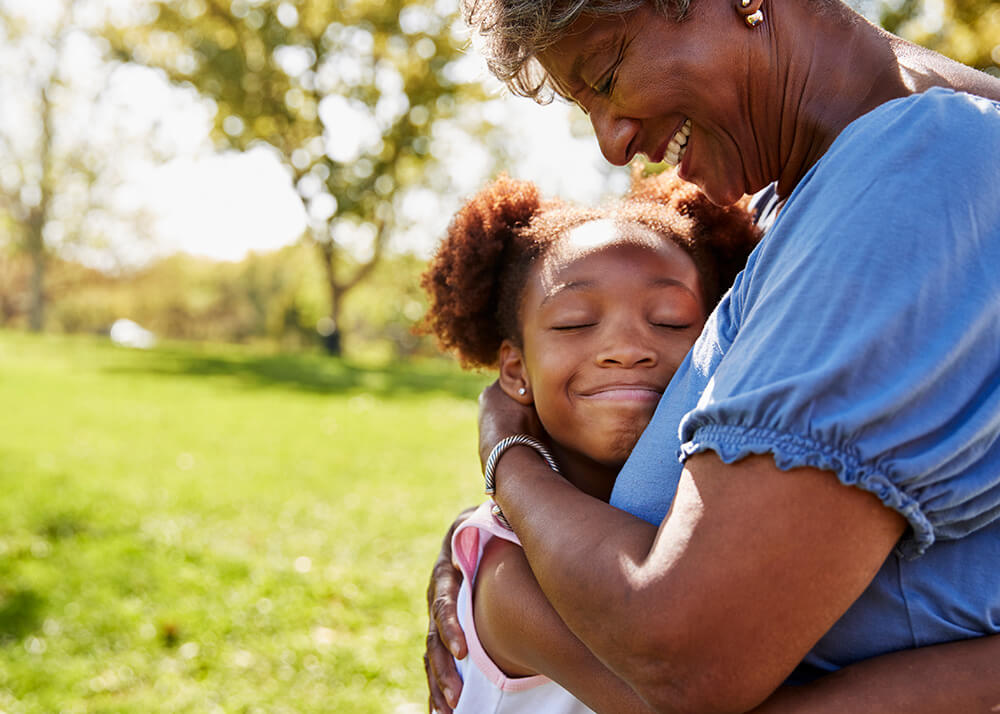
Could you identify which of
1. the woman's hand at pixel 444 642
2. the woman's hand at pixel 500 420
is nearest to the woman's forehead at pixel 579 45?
the woman's hand at pixel 500 420

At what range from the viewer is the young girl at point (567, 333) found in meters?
1.63

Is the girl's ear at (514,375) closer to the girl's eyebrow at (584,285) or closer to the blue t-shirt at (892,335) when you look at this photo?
the girl's eyebrow at (584,285)

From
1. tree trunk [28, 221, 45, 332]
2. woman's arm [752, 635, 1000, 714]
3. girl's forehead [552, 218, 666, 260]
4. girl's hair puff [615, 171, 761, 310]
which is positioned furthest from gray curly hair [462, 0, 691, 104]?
tree trunk [28, 221, 45, 332]

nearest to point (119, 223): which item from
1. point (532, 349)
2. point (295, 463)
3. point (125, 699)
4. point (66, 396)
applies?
point (66, 396)

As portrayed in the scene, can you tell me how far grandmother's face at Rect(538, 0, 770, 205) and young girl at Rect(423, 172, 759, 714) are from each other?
0.29 meters

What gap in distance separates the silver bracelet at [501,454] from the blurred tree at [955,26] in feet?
37.7

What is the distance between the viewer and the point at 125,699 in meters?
4.38

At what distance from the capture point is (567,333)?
2061 millimetres

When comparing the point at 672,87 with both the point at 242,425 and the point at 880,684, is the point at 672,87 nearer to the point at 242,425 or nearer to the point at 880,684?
the point at 880,684

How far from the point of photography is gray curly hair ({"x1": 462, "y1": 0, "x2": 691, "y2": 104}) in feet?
5.18

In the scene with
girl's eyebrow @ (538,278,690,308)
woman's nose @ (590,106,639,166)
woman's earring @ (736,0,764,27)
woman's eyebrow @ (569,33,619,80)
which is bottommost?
girl's eyebrow @ (538,278,690,308)

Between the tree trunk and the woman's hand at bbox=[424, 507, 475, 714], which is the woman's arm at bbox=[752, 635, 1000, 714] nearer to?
the woman's hand at bbox=[424, 507, 475, 714]

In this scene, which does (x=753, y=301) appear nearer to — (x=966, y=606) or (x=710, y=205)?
(x=966, y=606)

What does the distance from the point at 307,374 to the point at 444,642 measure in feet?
47.4
